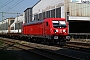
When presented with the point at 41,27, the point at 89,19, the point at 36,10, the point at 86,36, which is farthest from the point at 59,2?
the point at 41,27

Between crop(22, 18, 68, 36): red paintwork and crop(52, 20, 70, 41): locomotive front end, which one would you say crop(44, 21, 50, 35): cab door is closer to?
crop(22, 18, 68, 36): red paintwork

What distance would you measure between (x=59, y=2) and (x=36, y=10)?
14761 millimetres

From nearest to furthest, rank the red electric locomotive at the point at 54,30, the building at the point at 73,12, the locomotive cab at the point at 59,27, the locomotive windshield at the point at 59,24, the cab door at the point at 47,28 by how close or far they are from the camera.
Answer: the red electric locomotive at the point at 54,30 < the locomotive cab at the point at 59,27 < the locomotive windshield at the point at 59,24 < the cab door at the point at 47,28 < the building at the point at 73,12

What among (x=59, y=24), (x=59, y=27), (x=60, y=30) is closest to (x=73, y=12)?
(x=59, y=24)

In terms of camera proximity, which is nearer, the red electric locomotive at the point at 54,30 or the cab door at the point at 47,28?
the red electric locomotive at the point at 54,30

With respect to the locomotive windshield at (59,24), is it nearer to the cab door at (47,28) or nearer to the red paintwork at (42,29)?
the red paintwork at (42,29)

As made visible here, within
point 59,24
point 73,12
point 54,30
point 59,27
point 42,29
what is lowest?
point 54,30

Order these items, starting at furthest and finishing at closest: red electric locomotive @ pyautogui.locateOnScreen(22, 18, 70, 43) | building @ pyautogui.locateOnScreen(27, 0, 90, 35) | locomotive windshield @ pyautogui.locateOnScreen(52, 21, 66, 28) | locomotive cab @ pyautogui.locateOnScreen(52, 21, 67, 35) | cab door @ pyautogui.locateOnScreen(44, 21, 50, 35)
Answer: building @ pyautogui.locateOnScreen(27, 0, 90, 35), cab door @ pyautogui.locateOnScreen(44, 21, 50, 35), locomotive windshield @ pyautogui.locateOnScreen(52, 21, 66, 28), locomotive cab @ pyautogui.locateOnScreen(52, 21, 67, 35), red electric locomotive @ pyautogui.locateOnScreen(22, 18, 70, 43)

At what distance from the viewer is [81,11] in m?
43.5

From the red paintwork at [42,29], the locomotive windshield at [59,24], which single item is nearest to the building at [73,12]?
the red paintwork at [42,29]

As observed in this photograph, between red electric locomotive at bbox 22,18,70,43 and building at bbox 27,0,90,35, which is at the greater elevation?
building at bbox 27,0,90,35

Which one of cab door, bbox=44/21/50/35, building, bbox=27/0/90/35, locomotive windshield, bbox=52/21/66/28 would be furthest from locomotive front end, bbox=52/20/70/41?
building, bbox=27/0/90/35

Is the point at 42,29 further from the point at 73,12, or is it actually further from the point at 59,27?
the point at 73,12

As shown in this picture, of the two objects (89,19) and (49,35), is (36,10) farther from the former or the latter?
(49,35)
